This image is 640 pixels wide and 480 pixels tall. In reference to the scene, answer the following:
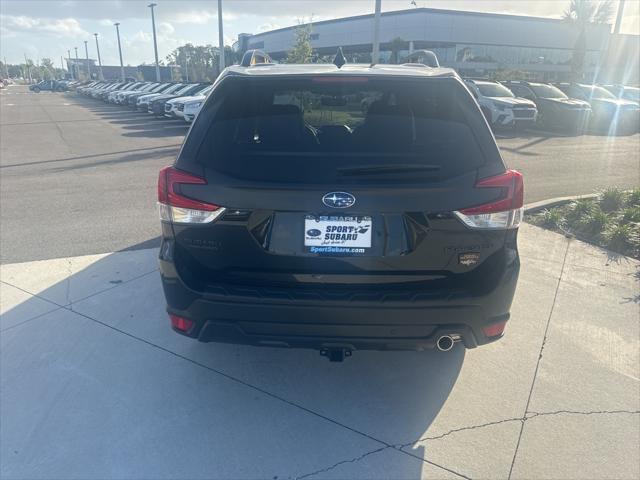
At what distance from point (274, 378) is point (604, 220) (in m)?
4.91

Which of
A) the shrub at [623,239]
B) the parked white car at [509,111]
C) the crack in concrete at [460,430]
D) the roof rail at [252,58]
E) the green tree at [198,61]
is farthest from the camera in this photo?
the green tree at [198,61]

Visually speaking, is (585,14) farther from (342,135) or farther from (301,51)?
(342,135)

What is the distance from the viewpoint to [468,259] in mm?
2578

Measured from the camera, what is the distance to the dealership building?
2179 inches

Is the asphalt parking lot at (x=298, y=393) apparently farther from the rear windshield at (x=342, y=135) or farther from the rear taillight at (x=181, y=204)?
the rear windshield at (x=342, y=135)

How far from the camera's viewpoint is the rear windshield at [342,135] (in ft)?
8.14

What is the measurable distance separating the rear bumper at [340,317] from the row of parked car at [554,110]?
16838 millimetres

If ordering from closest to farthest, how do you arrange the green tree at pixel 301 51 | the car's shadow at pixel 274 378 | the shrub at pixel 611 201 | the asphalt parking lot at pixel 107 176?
the car's shadow at pixel 274 378 < the asphalt parking lot at pixel 107 176 < the shrub at pixel 611 201 < the green tree at pixel 301 51

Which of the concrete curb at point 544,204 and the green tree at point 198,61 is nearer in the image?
the concrete curb at point 544,204

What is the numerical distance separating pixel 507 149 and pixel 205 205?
13319mm

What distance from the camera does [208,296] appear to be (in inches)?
102

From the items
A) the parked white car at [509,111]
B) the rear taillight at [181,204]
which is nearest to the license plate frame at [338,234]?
the rear taillight at [181,204]

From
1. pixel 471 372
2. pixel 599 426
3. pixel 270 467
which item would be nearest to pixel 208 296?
pixel 270 467

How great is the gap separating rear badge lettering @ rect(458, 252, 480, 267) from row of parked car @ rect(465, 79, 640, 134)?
16.8 metres
